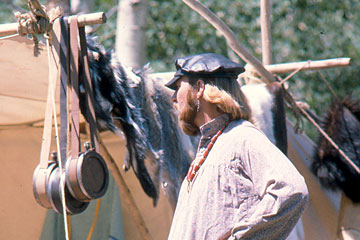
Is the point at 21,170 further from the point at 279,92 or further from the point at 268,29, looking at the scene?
the point at 268,29

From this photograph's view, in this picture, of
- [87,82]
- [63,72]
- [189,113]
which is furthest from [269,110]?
[189,113]

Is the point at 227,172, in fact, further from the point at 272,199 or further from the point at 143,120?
the point at 143,120

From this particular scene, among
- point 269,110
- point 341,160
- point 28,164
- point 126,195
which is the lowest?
point 341,160

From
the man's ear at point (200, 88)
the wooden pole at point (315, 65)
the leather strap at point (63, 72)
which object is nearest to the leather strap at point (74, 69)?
the leather strap at point (63, 72)

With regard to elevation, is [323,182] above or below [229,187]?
below

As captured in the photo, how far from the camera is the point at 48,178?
6.81ft

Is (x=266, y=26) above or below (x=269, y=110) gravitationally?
above

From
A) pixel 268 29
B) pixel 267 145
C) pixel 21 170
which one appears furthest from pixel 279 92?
pixel 267 145

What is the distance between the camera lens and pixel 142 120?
257cm

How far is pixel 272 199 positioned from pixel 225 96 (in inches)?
14.5

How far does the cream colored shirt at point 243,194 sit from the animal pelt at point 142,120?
0.90 meters

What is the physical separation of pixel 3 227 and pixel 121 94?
952 mm

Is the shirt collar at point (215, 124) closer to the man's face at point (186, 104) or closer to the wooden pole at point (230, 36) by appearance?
the man's face at point (186, 104)

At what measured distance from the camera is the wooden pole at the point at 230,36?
115 inches
